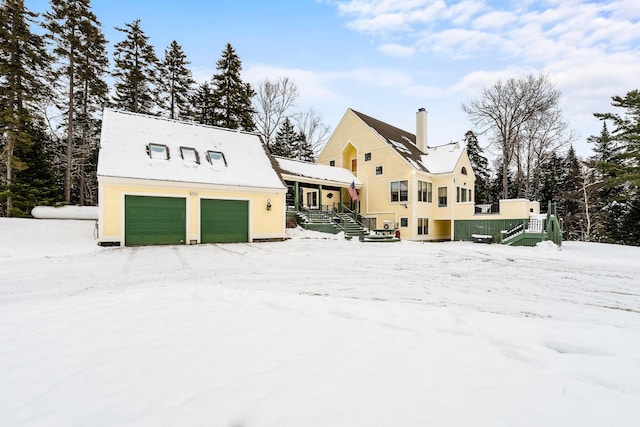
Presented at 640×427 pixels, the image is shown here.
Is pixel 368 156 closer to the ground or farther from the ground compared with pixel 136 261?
farther from the ground

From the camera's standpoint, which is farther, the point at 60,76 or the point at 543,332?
the point at 60,76

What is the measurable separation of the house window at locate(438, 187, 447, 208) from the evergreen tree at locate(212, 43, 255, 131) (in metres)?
16.9

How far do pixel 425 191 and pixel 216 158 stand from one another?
14.2m

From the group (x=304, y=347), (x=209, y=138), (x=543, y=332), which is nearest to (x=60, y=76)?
(x=209, y=138)

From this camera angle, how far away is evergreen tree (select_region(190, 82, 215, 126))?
2666 cm

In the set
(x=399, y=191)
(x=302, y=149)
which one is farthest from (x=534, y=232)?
(x=302, y=149)

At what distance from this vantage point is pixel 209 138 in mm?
15234

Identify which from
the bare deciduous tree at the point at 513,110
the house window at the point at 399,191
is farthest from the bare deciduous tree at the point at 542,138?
the house window at the point at 399,191

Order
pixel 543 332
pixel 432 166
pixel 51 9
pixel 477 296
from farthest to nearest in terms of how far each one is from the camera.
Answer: pixel 432 166 < pixel 51 9 < pixel 477 296 < pixel 543 332

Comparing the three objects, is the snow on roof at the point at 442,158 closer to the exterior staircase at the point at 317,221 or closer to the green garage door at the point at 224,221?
the exterior staircase at the point at 317,221

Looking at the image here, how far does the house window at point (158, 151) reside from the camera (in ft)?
42.1

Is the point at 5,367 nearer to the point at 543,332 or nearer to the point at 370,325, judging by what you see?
the point at 370,325

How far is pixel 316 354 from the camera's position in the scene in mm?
2537

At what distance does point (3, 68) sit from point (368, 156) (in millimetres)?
21022
